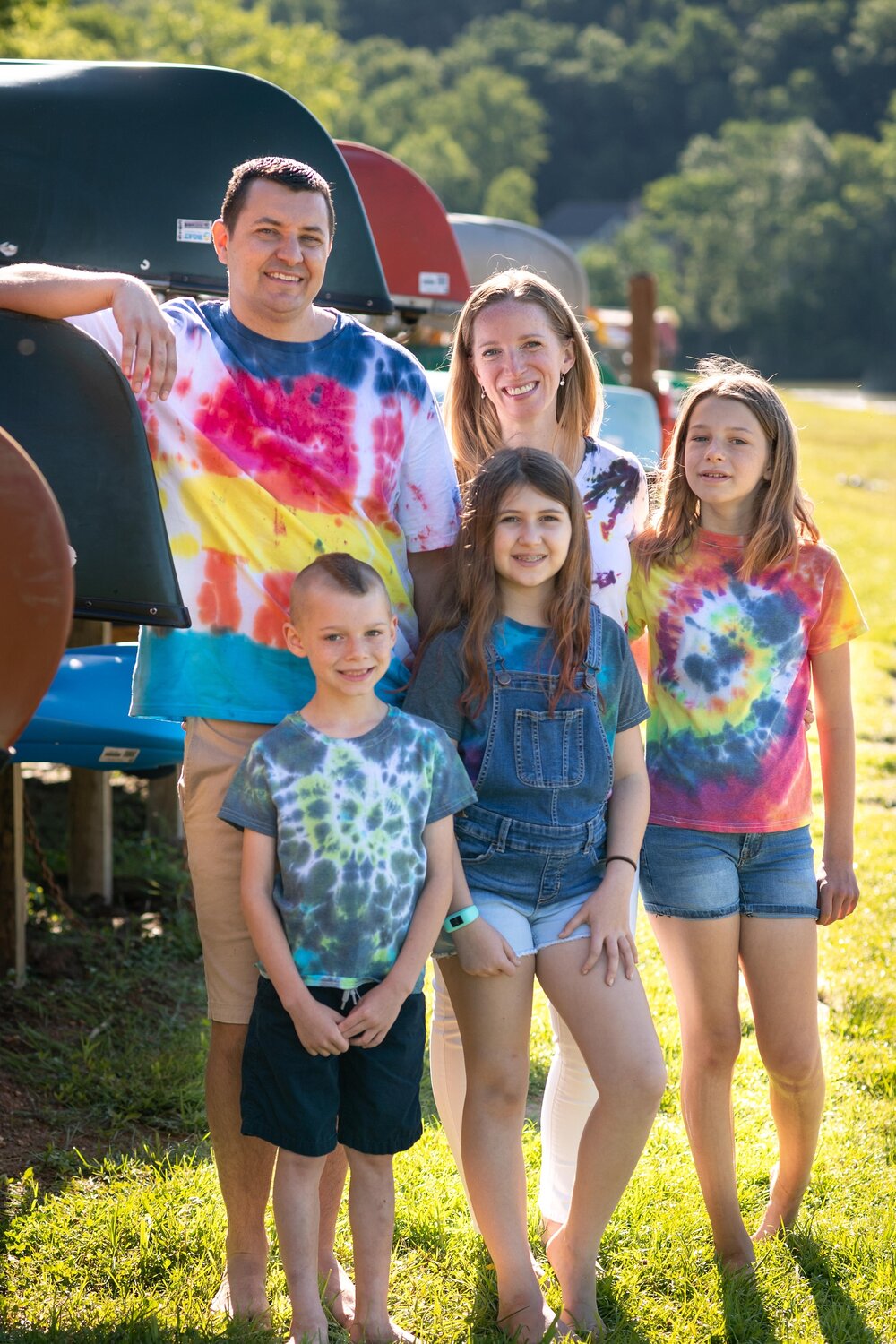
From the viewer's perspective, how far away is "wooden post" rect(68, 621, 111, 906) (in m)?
5.13

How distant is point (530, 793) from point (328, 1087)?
67 cm

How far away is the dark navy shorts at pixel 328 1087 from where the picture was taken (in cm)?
262

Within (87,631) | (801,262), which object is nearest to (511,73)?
(801,262)

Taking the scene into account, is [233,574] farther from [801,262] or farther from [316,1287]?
[801,262]

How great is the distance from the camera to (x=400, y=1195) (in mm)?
3447

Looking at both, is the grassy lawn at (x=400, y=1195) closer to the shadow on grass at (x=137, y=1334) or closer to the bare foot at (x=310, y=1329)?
the shadow on grass at (x=137, y=1334)

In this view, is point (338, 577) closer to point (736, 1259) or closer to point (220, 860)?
point (220, 860)

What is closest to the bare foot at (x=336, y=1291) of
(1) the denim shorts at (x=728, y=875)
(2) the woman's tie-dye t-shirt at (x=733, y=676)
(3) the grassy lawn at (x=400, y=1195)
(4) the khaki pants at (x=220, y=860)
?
(3) the grassy lawn at (x=400, y=1195)

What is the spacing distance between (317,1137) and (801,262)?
3305 inches

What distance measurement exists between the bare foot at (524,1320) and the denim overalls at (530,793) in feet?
2.63

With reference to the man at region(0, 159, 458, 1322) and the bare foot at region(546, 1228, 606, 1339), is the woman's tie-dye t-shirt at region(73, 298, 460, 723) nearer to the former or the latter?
the man at region(0, 159, 458, 1322)

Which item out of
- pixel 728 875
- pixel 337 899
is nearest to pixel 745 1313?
pixel 728 875

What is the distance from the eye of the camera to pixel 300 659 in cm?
279

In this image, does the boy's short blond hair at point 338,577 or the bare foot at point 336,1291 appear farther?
the bare foot at point 336,1291
